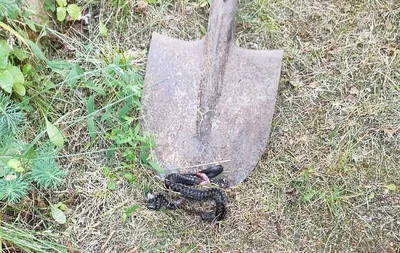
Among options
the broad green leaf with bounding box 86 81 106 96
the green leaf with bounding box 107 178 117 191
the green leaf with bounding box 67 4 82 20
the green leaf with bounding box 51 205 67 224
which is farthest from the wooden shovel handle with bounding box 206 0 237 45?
the green leaf with bounding box 51 205 67 224

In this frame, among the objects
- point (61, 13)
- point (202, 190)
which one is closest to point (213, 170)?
point (202, 190)

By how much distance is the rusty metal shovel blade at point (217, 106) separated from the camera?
8.11ft

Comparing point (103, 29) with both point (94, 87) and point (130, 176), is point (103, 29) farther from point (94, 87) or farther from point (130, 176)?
point (130, 176)

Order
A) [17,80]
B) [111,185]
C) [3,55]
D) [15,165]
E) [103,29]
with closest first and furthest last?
[15,165] < [3,55] < [17,80] < [111,185] < [103,29]

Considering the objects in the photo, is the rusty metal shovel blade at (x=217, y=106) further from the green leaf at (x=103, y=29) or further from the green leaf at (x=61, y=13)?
the green leaf at (x=61, y=13)

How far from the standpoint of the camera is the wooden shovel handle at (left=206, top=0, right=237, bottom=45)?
96.1 inches

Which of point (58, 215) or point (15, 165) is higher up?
point (15, 165)

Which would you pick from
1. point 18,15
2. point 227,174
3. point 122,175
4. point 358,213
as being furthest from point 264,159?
point 18,15

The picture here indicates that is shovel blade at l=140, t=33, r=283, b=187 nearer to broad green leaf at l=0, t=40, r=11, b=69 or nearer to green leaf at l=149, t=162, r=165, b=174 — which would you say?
green leaf at l=149, t=162, r=165, b=174

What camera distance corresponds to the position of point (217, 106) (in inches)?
97.8

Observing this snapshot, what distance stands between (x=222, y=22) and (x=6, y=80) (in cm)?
100

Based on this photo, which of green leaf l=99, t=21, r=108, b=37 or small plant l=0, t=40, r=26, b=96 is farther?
green leaf l=99, t=21, r=108, b=37

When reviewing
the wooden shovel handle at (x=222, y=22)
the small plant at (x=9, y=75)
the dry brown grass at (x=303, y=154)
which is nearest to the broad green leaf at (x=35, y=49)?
the small plant at (x=9, y=75)

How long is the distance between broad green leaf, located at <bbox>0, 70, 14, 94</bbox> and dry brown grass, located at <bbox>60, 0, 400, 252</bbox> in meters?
0.51
